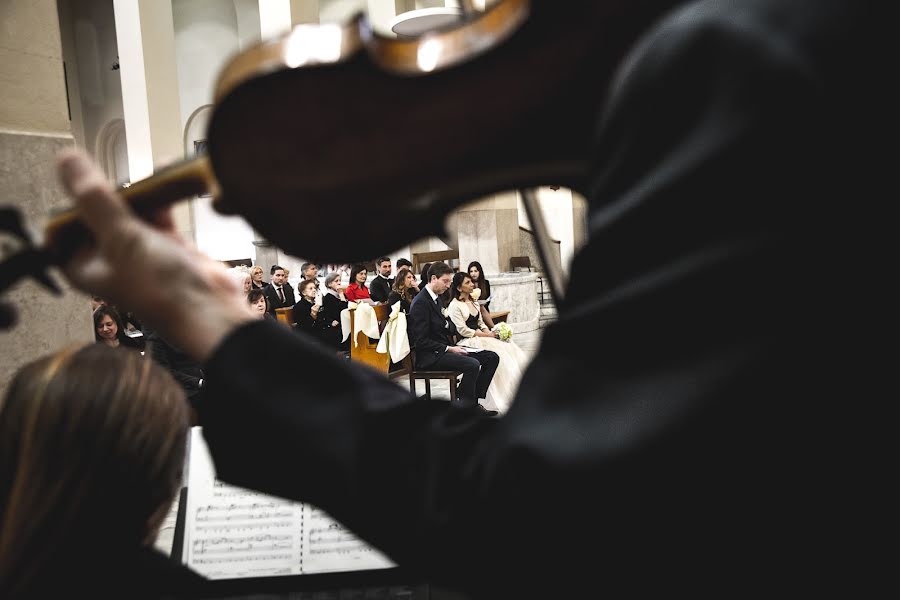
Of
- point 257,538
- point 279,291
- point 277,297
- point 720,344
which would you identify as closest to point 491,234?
point 279,291

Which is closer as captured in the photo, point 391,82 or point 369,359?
point 391,82

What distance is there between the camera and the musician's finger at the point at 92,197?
0.64 meters

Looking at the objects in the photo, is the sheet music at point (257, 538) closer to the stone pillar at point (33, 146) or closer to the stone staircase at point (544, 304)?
the stone pillar at point (33, 146)

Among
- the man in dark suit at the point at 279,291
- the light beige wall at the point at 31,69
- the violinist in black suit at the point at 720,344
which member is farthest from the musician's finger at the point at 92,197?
the man in dark suit at the point at 279,291

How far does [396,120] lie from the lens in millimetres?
702

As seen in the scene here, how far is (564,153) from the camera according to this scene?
2.14ft

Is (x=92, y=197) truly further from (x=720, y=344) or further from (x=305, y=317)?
(x=305, y=317)

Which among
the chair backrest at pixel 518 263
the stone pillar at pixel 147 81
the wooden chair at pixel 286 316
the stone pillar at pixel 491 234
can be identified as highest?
the stone pillar at pixel 147 81

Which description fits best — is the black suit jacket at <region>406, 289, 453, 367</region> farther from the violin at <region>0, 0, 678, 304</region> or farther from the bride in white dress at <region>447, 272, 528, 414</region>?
the violin at <region>0, 0, 678, 304</region>

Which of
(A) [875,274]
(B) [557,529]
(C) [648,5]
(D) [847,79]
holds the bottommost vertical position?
(B) [557,529]

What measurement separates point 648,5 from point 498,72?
15cm

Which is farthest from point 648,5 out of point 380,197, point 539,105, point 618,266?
point 380,197

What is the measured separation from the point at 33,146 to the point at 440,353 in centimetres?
428

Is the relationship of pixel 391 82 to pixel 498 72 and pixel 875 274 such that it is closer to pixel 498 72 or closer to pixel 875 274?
pixel 498 72
